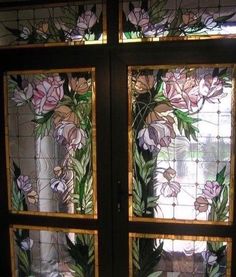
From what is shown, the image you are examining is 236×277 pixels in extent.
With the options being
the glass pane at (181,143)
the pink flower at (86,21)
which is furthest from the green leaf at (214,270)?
the pink flower at (86,21)

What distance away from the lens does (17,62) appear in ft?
8.18

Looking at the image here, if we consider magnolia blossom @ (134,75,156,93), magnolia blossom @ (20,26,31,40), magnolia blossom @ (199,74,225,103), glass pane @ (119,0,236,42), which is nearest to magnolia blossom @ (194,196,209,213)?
magnolia blossom @ (199,74,225,103)

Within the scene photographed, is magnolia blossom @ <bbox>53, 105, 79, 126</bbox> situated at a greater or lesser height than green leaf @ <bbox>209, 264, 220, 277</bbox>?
greater

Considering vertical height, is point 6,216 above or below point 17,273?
above

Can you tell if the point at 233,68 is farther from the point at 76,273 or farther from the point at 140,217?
the point at 76,273

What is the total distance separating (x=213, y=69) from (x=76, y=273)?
1.82 meters

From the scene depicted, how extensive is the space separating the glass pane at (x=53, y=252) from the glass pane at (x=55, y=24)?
4.70 ft

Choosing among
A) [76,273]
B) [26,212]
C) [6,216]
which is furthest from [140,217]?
[6,216]

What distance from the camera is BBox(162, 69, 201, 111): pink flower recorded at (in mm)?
2264

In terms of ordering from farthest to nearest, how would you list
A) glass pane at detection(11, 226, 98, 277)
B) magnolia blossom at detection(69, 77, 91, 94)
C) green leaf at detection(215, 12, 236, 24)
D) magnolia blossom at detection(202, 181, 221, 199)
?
1. glass pane at detection(11, 226, 98, 277)
2. magnolia blossom at detection(69, 77, 91, 94)
3. magnolia blossom at detection(202, 181, 221, 199)
4. green leaf at detection(215, 12, 236, 24)

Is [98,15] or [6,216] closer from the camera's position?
[98,15]

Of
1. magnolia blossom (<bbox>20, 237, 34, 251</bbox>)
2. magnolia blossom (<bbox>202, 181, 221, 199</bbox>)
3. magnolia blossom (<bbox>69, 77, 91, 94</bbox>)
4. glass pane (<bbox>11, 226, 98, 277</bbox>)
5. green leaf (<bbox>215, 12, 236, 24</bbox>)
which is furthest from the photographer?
magnolia blossom (<bbox>20, 237, 34, 251</bbox>)

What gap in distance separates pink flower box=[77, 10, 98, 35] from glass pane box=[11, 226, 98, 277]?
1497 mm

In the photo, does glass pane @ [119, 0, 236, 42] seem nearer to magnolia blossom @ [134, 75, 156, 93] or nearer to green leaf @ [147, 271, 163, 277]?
magnolia blossom @ [134, 75, 156, 93]
